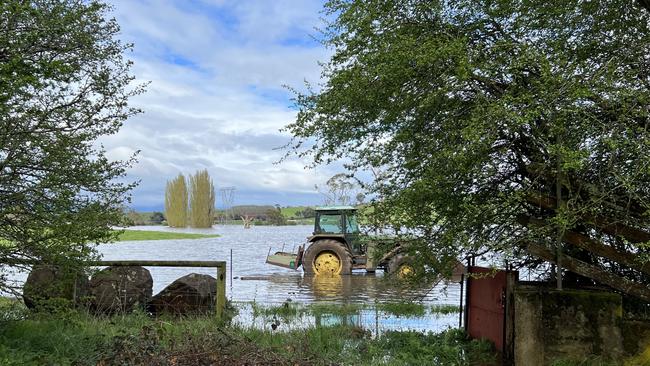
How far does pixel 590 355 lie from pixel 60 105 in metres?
6.32

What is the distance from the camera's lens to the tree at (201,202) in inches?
2803

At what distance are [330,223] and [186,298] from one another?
9.80m

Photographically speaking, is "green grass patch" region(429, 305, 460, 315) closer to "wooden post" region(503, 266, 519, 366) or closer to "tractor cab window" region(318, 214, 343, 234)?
"wooden post" region(503, 266, 519, 366)

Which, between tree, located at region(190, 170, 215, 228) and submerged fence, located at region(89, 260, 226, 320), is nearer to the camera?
submerged fence, located at region(89, 260, 226, 320)

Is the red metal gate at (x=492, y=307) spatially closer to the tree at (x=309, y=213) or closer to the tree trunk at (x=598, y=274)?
the tree trunk at (x=598, y=274)

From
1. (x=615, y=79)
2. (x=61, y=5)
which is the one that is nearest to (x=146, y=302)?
(x=61, y=5)

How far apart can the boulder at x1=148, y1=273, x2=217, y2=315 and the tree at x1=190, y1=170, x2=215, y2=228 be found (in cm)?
6168

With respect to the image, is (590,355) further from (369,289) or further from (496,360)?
(369,289)

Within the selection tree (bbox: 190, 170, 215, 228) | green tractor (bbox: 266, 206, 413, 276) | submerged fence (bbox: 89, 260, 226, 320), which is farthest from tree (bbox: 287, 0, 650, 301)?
tree (bbox: 190, 170, 215, 228)

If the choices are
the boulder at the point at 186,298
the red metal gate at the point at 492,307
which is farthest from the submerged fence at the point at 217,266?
the red metal gate at the point at 492,307

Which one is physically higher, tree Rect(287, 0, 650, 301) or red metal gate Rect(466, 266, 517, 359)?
tree Rect(287, 0, 650, 301)

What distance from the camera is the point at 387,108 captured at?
655cm

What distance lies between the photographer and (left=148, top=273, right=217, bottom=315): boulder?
9484 mm

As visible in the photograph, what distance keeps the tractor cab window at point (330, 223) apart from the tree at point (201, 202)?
174ft
